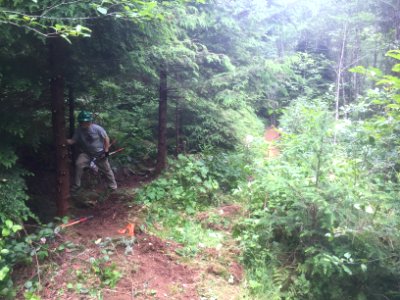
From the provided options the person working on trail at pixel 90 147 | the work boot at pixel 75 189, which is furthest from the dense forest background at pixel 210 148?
the person working on trail at pixel 90 147

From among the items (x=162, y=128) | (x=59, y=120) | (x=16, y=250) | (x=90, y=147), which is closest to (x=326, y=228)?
(x=16, y=250)

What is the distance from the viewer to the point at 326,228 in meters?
5.45

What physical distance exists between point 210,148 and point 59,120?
514cm

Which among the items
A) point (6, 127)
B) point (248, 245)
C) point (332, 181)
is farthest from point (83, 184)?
point (332, 181)

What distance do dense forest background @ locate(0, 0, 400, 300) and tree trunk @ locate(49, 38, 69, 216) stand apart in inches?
0.8

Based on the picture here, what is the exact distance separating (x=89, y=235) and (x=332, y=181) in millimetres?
4378

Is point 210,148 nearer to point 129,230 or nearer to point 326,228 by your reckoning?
point 129,230

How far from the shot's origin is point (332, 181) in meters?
5.65

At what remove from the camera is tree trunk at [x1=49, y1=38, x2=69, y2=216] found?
6.04 metres

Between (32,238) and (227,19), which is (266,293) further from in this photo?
(227,19)

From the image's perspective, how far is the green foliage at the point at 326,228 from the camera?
5.00m

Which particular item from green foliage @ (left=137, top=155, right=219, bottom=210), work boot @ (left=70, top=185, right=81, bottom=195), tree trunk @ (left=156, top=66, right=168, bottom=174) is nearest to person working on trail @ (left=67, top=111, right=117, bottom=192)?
work boot @ (left=70, top=185, right=81, bottom=195)

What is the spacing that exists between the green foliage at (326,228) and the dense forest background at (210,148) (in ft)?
0.07

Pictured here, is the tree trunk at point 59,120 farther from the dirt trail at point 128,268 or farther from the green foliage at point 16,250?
the green foliage at point 16,250
